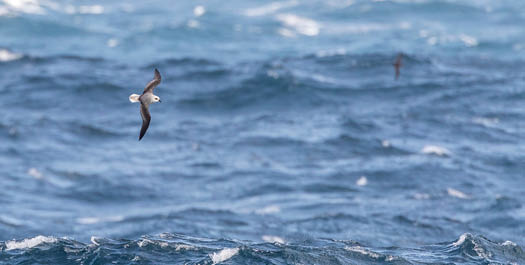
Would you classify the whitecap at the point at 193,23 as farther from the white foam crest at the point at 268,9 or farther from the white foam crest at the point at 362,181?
the white foam crest at the point at 362,181

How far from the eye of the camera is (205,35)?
226ft

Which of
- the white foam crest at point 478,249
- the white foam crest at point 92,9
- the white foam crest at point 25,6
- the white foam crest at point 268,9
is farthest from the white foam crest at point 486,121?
the white foam crest at point 25,6

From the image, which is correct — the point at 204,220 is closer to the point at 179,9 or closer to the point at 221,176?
the point at 221,176

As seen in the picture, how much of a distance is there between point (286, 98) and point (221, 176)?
9.27 m

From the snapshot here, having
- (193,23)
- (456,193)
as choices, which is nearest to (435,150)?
(456,193)

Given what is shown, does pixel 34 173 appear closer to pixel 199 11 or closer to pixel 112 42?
pixel 112 42

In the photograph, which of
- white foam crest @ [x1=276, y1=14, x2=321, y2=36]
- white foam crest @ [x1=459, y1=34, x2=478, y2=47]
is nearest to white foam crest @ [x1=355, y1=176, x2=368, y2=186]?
white foam crest @ [x1=459, y1=34, x2=478, y2=47]

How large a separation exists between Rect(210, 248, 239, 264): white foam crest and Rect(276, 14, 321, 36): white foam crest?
1831 inches

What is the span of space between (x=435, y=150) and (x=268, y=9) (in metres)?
41.6

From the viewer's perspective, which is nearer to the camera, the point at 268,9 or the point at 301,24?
the point at 301,24

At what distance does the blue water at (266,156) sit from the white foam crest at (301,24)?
24.5ft

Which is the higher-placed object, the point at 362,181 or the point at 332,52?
the point at 332,52

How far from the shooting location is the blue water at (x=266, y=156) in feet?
85.1

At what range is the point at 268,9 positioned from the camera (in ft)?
254
